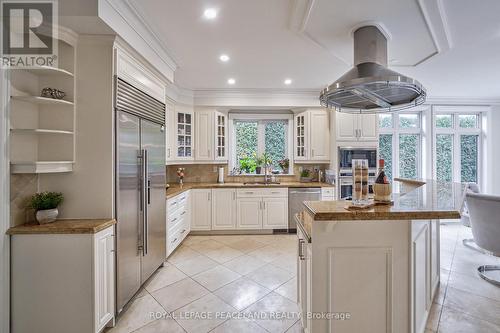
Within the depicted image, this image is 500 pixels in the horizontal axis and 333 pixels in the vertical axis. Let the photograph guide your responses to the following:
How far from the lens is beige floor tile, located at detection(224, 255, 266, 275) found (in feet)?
9.61

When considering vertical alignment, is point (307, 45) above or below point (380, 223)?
above

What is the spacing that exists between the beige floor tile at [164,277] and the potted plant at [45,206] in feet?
4.17

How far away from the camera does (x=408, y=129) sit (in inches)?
201

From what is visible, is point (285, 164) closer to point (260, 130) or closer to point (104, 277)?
point (260, 130)

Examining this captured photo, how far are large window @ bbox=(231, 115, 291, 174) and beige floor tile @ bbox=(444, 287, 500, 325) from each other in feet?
10.4

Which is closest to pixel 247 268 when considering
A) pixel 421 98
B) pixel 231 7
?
pixel 421 98

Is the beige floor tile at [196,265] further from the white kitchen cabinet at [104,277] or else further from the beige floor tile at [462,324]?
the beige floor tile at [462,324]

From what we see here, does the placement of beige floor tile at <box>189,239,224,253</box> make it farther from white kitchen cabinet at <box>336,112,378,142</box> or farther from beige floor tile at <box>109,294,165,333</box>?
white kitchen cabinet at <box>336,112,378,142</box>

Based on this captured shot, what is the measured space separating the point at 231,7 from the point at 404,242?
89.1 inches

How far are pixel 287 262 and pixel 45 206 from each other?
2711 millimetres

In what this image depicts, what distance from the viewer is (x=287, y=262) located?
314 centimetres

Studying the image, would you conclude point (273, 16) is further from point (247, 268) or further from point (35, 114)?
Result: point (247, 268)

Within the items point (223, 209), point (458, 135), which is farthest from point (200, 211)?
point (458, 135)

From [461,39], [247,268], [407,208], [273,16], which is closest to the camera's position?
[407,208]
